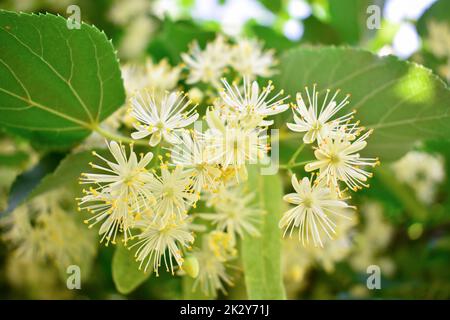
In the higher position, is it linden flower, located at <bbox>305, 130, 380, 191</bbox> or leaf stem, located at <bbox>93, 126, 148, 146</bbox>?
leaf stem, located at <bbox>93, 126, 148, 146</bbox>

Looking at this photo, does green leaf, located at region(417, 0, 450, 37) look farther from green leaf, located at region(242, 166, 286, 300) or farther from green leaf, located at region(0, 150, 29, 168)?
green leaf, located at region(0, 150, 29, 168)

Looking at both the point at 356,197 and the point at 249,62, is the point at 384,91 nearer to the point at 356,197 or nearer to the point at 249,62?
the point at 249,62

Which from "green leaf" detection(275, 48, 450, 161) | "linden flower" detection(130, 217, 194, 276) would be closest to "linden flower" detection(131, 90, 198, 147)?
"linden flower" detection(130, 217, 194, 276)

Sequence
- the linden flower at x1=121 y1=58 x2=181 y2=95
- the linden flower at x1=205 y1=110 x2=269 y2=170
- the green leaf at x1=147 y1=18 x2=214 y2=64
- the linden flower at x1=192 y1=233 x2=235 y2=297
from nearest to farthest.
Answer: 1. the linden flower at x1=205 y1=110 x2=269 y2=170
2. the linden flower at x1=192 y1=233 x2=235 y2=297
3. the linden flower at x1=121 y1=58 x2=181 y2=95
4. the green leaf at x1=147 y1=18 x2=214 y2=64

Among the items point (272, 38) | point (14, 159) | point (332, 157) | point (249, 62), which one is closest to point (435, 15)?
point (272, 38)

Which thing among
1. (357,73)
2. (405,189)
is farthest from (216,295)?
(405,189)

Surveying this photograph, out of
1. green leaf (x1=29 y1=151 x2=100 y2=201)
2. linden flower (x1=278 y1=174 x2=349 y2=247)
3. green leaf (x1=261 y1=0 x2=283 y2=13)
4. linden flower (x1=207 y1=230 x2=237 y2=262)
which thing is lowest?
linden flower (x1=207 y1=230 x2=237 y2=262)

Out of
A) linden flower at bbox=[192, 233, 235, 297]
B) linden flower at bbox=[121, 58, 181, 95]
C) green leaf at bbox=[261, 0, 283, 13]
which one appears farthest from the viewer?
green leaf at bbox=[261, 0, 283, 13]
